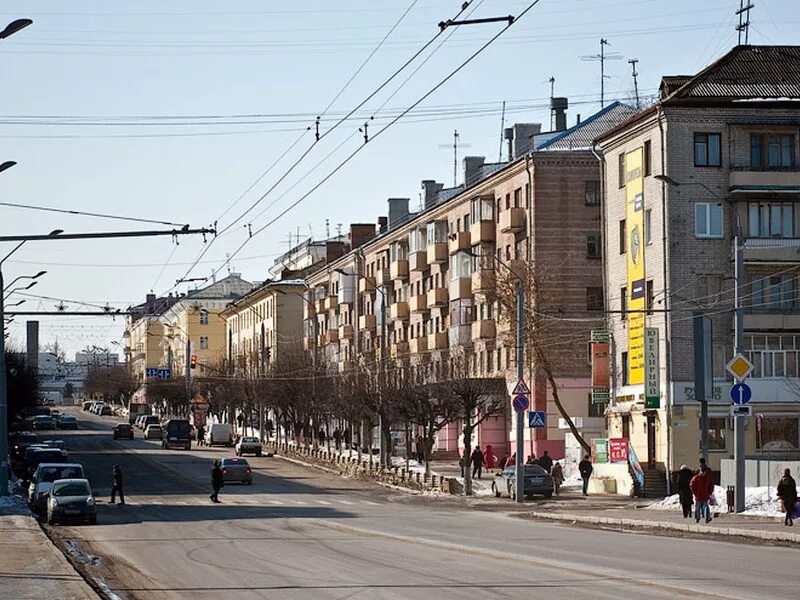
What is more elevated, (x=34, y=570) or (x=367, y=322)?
(x=367, y=322)

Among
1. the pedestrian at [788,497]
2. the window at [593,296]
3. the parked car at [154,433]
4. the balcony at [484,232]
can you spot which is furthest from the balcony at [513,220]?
the parked car at [154,433]

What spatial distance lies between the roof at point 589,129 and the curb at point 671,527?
3176 cm

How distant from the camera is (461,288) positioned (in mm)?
85375

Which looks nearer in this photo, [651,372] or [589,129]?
[651,372]

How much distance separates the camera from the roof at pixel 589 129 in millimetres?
76250

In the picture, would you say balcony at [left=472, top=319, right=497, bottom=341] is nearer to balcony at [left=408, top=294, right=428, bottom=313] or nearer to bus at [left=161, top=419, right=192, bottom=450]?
balcony at [left=408, top=294, right=428, bottom=313]

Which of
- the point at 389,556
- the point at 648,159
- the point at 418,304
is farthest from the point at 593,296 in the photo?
the point at 389,556

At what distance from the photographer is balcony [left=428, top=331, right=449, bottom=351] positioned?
297ft

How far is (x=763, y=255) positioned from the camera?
58812mm

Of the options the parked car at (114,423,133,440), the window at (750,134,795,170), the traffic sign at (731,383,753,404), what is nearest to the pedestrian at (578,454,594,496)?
the window at (750,134,795,170)

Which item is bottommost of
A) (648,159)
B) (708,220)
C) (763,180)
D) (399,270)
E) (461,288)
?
(461,288)

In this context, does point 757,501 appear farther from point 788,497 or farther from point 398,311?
point 398,311

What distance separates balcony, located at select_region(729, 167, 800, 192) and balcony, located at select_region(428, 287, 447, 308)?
33595 mm

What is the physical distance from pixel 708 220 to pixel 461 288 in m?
27.4
